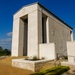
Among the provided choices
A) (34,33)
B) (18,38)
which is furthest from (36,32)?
(18,38)

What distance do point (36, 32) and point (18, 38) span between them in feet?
14.7

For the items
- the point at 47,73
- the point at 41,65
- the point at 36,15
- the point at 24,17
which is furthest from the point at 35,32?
the point at 47,73

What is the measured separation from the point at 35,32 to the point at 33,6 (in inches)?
174

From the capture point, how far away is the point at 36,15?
54.0ft

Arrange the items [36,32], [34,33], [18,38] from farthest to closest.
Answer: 1. [18,38]
2. [34,33]
3. [36,32]

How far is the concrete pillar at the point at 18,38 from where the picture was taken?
18766 millimetres

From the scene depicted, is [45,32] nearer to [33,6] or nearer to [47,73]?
[33,6]

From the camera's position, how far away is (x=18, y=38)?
18.9 metres

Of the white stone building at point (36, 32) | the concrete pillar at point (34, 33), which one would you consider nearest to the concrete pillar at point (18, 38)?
the white stone building at point (36, 32)

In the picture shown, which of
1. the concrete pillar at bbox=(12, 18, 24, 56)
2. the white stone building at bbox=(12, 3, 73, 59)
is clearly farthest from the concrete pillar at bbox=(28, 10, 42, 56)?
the concrete pillar at bbox=(12, 18, 24, 56)

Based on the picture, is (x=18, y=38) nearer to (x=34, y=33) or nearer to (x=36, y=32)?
(x=34, y=33)

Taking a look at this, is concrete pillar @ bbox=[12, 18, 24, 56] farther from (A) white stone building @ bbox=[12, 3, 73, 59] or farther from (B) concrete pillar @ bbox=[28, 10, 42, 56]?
(B) concrete pillar @ bbox=[28, 10, 42, 56]

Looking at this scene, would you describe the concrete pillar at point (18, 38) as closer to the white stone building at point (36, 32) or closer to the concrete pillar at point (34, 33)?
the white stone building at point (36, 32)

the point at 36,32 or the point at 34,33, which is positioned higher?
the point at 36,32
